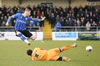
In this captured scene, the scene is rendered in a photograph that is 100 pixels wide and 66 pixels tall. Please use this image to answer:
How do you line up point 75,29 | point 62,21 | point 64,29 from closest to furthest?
point 62,21 < point 75,29 < point 64,29

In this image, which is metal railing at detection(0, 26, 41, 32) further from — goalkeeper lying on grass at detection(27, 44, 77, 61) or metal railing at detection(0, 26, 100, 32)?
goalkeeper lying on grass at detection(27, 44, 77, 61)

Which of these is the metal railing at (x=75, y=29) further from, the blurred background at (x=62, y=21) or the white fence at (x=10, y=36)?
the white fence at (x=10, y=36)

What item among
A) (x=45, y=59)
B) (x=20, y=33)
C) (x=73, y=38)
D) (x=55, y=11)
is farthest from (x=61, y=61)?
(x=55, y=11)

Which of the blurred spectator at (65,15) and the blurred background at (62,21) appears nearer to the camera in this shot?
the blurred background at (62,21)

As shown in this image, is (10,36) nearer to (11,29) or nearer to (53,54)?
(11,29)

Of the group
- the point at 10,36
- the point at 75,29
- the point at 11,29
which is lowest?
the point at 10,36

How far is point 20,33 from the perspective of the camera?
46.4 ft

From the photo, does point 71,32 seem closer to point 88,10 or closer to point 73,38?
point 73,38

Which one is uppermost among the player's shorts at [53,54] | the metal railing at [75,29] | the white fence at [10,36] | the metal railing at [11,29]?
the player's shorts at [53,54]

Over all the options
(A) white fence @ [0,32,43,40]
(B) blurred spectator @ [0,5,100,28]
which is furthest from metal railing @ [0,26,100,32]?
(A) white fence @ [0,32,43,40]

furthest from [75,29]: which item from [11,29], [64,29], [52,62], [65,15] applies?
[52,62]

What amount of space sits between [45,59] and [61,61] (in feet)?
1.90

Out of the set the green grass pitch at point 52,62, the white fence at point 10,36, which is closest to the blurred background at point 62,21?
the white fence at point 10,36

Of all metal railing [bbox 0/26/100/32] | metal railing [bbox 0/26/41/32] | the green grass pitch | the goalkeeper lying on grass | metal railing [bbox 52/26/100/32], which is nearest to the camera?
the green grass pitch
